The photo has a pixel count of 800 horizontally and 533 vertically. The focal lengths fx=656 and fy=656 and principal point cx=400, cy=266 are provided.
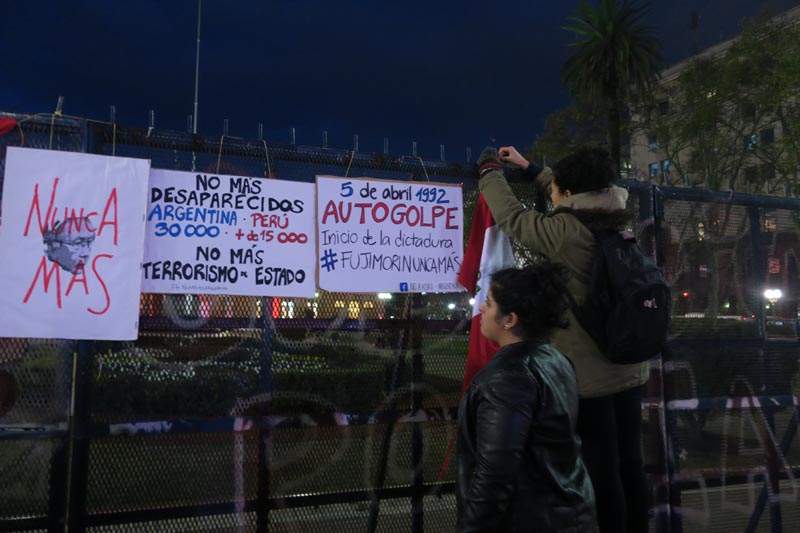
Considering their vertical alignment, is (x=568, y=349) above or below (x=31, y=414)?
above

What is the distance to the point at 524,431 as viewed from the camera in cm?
196

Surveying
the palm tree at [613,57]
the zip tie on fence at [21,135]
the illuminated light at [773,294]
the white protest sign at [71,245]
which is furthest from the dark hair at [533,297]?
the palm tree at [613,57]

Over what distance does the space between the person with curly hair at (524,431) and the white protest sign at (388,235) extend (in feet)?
4.48

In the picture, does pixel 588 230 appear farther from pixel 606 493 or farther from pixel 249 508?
pixel 249 508

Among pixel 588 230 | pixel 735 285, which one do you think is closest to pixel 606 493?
pixel 588 230

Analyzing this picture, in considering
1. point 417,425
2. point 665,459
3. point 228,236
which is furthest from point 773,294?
point 228,236

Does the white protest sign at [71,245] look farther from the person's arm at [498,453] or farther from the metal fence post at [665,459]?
the metal fence post at [665,459]

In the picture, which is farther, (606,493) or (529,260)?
(529,260)

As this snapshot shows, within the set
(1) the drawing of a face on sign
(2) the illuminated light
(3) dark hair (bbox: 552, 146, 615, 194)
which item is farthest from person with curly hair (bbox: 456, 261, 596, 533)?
(2) the illuminated light

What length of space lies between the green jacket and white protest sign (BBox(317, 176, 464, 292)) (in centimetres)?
59

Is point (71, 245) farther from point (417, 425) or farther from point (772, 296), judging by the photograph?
point (772, 296)

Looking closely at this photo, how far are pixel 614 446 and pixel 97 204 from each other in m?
2.59

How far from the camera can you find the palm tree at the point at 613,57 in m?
25.8

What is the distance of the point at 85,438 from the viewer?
9.70ft
